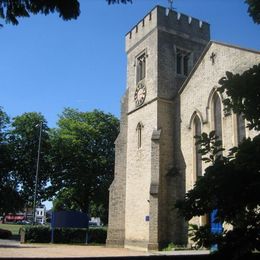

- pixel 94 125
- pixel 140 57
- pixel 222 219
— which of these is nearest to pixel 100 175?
pixel 94 125

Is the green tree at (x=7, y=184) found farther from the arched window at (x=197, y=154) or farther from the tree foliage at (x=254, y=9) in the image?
the tree foliage at (x=254, y=9)

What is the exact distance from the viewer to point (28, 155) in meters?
41.5

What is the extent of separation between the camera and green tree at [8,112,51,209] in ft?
135

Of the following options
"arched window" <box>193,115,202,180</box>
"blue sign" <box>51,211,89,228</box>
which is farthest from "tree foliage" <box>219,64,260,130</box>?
"blue sign" <box>51,211,89,228</box>

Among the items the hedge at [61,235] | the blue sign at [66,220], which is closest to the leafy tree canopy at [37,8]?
the blue sign at [66,220]

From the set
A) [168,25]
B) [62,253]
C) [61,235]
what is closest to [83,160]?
[61,235]

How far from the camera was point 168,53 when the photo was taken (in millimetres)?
28344

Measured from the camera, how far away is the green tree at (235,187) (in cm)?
636

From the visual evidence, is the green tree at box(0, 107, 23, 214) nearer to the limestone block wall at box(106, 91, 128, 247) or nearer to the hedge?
the hedge

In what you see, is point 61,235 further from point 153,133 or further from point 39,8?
point 39,8

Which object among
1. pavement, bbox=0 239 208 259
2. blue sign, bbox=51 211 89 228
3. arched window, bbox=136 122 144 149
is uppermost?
arched window, bbox=136 122 144 149

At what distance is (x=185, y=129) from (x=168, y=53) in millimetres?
5858

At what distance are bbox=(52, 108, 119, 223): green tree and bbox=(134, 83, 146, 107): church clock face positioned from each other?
14866mm

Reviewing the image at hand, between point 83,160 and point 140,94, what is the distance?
628 inches
